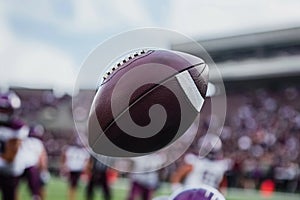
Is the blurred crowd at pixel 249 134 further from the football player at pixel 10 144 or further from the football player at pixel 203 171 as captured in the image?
the football player at pixel 10 144

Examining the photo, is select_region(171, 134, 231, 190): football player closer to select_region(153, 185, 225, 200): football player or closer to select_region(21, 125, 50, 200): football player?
select_region(21, 125, 50, 200): football player

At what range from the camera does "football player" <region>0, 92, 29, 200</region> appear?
194 inches

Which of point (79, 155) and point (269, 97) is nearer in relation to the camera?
point (79, 155)

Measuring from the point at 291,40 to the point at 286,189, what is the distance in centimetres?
694

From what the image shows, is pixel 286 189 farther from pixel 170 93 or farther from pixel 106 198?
pixel 170 93

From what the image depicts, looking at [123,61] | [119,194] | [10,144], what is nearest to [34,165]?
[10,144]

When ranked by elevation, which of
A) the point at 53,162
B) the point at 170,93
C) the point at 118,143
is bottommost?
the point at 53,162

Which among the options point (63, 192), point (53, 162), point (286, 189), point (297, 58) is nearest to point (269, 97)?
point (297, 58)

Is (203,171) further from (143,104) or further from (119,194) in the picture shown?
(143,104)

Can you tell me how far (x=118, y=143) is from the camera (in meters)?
1.20

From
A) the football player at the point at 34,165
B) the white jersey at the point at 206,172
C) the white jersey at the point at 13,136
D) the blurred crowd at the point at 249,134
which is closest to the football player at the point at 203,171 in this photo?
the white jersey at the point at 206,172

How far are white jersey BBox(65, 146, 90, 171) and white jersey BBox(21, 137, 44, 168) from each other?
196cm

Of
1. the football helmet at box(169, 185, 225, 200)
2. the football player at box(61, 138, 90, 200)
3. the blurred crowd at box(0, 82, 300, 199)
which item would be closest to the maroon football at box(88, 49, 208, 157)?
the football helmet at box(169, 185, 225, 200)

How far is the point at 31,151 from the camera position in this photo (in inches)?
230
